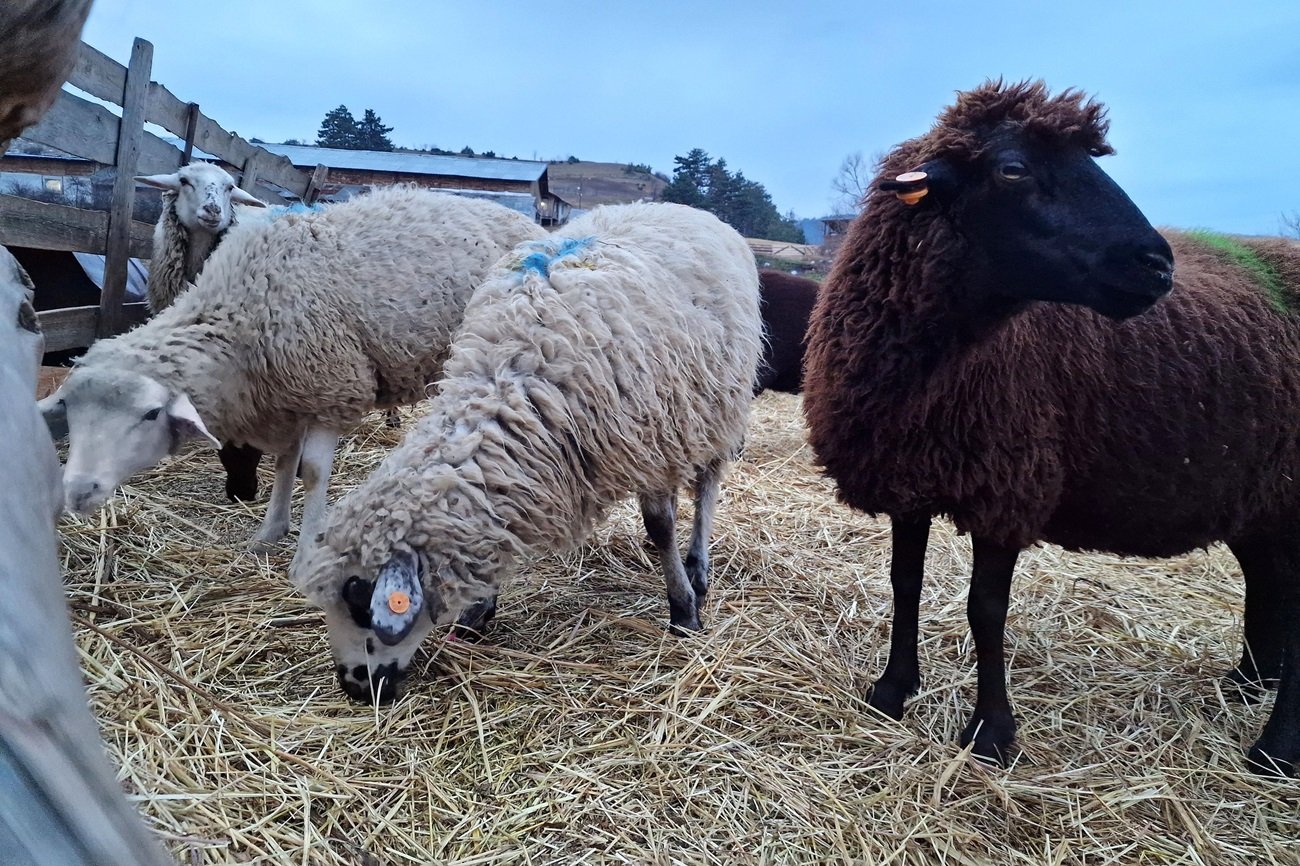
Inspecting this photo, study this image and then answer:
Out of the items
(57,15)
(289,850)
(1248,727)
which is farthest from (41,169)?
(1248,727)

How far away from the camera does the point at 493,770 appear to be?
8.06 feet

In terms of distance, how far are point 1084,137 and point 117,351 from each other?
13.2 ft

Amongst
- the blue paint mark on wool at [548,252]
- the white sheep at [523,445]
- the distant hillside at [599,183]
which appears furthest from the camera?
the distant hillside at [599,183]

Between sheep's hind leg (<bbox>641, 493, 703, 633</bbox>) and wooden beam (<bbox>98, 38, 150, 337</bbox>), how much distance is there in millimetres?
4117

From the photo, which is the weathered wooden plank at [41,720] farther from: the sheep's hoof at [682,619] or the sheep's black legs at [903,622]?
the sheep's hoof at [682,619]

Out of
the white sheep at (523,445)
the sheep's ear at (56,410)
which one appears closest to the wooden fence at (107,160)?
the sheep's ear at (56,410)

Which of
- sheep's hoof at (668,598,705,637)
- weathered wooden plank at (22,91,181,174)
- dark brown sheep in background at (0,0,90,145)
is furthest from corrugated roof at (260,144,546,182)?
dark brown sheep in background at (0,0,90,145)

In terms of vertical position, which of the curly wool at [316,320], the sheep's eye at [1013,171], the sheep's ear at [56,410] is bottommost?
the sheep's ear at [56,410]

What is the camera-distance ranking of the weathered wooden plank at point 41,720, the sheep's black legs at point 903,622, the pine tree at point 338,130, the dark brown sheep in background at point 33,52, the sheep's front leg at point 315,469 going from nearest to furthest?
1. the weathered wooden plank at point 41,720
2. the dark brown sheep in background at point 33,52
3. the sheep's black legs at point 903,622
4. the sheep's front leg at point 315,469
5. the pine tree at point 338,130

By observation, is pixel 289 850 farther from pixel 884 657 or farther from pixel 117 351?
pixel 117 351

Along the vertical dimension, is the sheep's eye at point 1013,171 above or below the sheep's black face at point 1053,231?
above

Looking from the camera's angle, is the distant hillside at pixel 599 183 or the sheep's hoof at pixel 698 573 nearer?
the sheep's hoof at pixel 698 573

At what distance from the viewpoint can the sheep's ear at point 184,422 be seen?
342 cm

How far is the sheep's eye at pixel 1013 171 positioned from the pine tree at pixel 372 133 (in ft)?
66.7
